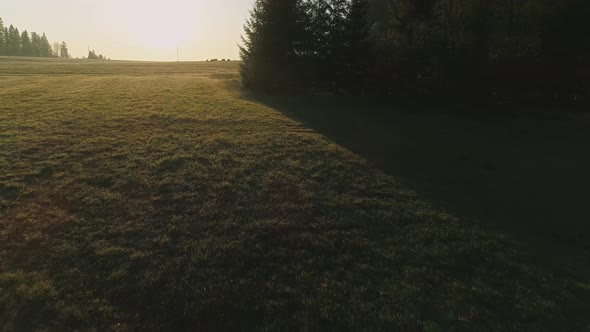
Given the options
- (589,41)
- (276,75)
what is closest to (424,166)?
(276,75)

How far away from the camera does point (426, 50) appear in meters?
23.2

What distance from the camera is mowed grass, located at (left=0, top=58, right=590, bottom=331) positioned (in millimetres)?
5590

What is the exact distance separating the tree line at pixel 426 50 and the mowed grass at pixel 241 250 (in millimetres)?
13799

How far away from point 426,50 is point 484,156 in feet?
36.2

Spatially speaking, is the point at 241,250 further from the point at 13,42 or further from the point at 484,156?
the point at 13,42

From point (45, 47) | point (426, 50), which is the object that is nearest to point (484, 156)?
point (426, 50)

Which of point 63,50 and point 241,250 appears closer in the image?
point 241,250

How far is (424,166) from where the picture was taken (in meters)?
12.9

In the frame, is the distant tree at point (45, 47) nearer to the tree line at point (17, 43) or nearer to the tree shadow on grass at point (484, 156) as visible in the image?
the tree line at point (17, 43)

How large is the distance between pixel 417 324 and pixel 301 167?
6859 mm

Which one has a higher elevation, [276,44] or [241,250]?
[276,44]

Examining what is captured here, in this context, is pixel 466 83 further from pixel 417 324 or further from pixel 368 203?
pixel 417 324

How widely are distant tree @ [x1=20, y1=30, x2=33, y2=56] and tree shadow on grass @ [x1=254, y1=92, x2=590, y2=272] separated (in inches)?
5396

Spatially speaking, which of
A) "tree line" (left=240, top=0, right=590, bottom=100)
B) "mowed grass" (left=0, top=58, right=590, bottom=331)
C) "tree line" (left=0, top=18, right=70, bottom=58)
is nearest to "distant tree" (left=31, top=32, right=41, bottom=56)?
"tree line" (left=0, top=18, right=70, bottom=58)
